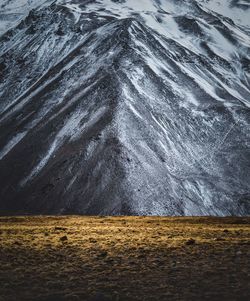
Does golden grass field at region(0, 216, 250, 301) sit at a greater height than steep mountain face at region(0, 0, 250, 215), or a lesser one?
greater

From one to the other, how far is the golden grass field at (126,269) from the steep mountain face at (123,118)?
6061cm

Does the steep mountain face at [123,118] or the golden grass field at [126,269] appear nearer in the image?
the golden grass field at [126,269]

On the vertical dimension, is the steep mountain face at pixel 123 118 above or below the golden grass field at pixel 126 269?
below

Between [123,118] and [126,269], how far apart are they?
91.5m

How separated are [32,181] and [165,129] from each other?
32744 mm

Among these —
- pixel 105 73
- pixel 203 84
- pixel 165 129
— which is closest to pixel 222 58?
pixel 203 84

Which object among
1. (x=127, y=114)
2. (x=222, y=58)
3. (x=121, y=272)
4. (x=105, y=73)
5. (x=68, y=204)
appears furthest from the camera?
(x=222, y=58)

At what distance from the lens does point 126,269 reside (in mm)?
12570

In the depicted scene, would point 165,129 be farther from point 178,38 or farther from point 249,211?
point 178,38

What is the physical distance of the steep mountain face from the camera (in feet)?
283

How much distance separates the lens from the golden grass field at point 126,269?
10.1 m

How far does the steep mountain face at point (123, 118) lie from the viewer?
283 ft

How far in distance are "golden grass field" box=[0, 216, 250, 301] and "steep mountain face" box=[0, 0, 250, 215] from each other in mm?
60606

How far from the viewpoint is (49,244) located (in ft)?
56.2
